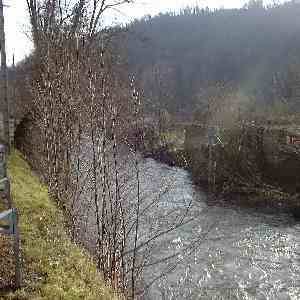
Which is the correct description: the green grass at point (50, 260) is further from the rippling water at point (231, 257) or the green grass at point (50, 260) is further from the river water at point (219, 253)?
the rippling water at point (231, 257)

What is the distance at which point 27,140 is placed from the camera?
43.7ft

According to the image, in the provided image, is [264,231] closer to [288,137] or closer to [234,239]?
[234,239]

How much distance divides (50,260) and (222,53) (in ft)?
196

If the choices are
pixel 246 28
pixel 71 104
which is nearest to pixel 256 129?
pixel 71 104

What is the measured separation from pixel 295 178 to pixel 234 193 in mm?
2362

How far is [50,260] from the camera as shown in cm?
535

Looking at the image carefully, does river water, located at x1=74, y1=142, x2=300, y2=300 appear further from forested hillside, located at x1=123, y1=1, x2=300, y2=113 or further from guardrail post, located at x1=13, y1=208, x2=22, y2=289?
forested hillside, located at x1=123, y1=1, x2=300, y2=113

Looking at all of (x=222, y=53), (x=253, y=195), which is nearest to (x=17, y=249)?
(x=253, y=195)

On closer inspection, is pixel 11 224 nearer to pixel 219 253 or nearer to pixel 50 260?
pixel 50 260

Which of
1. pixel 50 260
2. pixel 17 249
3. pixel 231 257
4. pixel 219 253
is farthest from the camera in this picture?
pixel 219 253

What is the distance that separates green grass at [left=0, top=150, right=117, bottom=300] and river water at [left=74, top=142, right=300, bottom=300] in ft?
2.30

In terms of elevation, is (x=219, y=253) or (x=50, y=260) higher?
(x=50, y=260)

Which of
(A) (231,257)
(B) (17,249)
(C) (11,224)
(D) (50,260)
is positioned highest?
(C) (11,224)

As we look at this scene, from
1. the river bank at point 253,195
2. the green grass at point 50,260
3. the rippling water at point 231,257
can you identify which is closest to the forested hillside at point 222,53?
the river bank at point 253,195
